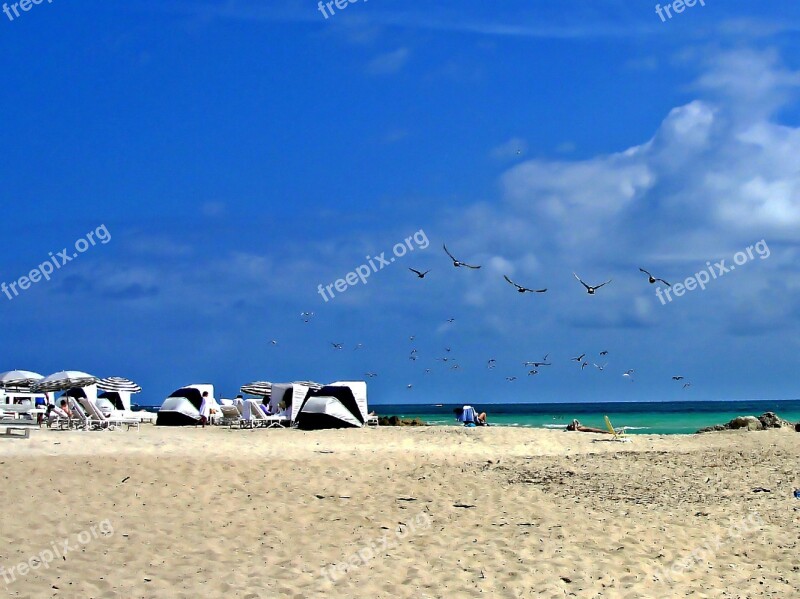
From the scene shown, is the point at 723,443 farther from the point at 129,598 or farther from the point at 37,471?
the point at 129,598

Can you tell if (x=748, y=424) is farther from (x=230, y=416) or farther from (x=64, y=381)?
(x=64, y=381)

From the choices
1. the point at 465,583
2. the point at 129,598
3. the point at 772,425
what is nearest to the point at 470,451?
the point at 465,583

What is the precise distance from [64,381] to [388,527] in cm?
2156

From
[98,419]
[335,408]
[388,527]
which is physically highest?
[335,408]

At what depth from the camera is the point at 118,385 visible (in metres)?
45.8

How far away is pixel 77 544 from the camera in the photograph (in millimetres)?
9023

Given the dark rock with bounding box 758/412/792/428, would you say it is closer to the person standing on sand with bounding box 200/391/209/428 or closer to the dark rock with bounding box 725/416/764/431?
the dark rock with bounding box 725/416/764/431

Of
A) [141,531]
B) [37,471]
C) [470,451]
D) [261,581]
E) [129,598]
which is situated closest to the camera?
[129,598]

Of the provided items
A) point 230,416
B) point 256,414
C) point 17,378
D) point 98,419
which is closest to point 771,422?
point 256,414

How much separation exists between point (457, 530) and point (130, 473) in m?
5.90

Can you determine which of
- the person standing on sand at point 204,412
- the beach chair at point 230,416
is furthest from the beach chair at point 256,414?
the person standing on sand at point 204,412

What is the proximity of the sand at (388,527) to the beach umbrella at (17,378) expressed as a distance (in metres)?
18.3

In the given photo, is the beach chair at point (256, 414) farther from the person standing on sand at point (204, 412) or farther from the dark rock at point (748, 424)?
the dark rock at point (748, 424)

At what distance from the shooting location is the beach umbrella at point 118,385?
44.6 m
